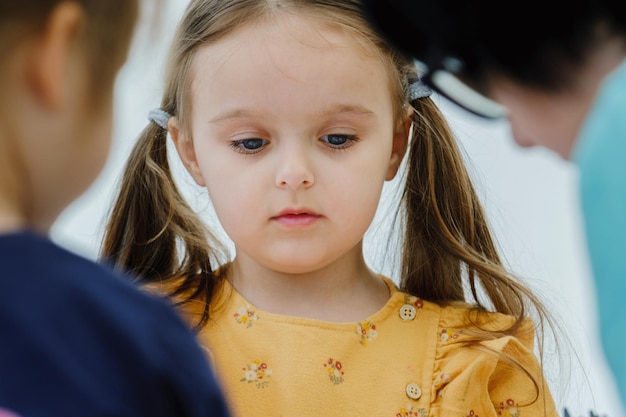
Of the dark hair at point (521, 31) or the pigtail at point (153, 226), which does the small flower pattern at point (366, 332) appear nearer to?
the pigtail at point (153, 226)

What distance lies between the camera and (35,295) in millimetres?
738

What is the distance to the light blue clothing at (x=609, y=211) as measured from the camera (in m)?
0.75

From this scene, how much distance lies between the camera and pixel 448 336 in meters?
1.42

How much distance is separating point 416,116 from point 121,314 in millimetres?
781

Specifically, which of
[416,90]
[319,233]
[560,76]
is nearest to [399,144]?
[416,90]

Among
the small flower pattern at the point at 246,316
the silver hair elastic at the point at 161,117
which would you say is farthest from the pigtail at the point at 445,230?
the silver hair elastic at the point at 161,117

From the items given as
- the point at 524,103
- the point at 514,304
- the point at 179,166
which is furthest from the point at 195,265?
the point at 524,103

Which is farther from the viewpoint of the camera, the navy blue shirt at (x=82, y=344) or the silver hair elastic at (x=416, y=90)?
the silver hair elastic at (x=416, y=90)

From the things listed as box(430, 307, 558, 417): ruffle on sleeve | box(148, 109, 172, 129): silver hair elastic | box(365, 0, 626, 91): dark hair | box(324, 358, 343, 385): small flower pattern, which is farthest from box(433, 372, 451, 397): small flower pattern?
box(365, 0, 626, 91): dark hair

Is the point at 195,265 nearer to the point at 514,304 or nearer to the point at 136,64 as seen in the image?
the point at 514,304

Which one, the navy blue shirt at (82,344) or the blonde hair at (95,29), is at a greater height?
the blonde hair at (95,29)

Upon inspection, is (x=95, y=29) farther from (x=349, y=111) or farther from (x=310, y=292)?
(x=310, y=292)

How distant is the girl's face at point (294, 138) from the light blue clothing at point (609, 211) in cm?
56

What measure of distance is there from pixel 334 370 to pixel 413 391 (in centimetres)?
10
